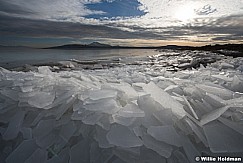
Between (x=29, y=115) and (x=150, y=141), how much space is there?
1.04m

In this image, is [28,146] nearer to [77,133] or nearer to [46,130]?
[46,130]

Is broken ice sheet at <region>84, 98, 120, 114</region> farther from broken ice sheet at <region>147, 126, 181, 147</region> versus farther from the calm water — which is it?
the calm water

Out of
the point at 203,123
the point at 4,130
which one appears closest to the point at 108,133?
the point at 203,123

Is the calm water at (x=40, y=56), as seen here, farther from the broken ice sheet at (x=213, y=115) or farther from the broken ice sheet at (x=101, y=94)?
the broken ice sheet at (x=213, y=115)

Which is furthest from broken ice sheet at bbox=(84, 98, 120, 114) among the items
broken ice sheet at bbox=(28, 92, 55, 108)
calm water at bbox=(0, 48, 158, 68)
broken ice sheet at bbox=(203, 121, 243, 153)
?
calm water at bbox=(0, 48, 158, 68)

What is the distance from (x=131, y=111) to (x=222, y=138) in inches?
24.3

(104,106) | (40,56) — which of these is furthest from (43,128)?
(40,56)

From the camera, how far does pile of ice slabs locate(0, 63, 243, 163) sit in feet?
4.44

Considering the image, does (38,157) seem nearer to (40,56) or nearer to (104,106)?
(104,106)

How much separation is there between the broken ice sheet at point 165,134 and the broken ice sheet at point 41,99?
2.96ft

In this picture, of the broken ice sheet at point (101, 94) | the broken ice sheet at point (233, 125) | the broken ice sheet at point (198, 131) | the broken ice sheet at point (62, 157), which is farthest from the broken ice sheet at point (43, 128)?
the broken ice sheet at point (233, 125)

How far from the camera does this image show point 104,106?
159 cm

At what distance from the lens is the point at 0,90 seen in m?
2.03

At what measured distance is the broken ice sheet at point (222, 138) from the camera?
4.25 feet
